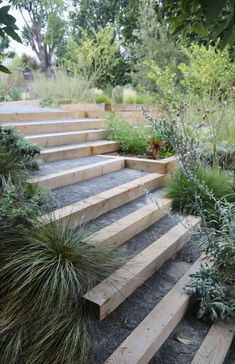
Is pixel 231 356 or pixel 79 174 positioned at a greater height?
pixel 79 174

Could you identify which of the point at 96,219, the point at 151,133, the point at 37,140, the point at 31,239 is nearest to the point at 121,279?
the point at 31,239

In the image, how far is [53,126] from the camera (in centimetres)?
437

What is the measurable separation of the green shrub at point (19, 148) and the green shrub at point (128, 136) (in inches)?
65.5

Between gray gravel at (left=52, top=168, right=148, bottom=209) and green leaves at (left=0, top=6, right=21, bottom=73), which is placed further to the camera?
gray gravel at (left=52, top=168, right=148, bottom=209)

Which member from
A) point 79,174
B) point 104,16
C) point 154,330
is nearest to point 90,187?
point 79,174

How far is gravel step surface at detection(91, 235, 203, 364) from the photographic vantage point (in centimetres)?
148

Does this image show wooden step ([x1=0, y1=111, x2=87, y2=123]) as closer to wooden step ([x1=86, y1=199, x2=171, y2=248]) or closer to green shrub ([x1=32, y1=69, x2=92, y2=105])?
green shrub ([x1=32, y1=69, x2=92, y2=105])

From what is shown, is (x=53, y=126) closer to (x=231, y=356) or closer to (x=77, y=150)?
(x=77, y=150)

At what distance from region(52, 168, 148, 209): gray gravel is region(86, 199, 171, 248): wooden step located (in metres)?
0.44

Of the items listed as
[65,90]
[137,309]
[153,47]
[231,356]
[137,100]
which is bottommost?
[231,356]

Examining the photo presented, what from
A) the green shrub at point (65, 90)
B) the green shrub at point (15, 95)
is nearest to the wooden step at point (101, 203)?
the green shrub at point (65, 90)

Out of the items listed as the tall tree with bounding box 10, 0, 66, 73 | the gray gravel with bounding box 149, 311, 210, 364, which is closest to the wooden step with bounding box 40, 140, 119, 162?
the gray gravel with bounding box 149, 311, 210, 364

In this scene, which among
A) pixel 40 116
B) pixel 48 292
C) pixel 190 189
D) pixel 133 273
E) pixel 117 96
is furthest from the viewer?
pixel 117 96

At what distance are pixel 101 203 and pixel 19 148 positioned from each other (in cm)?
88
